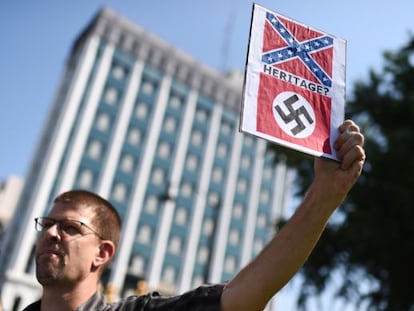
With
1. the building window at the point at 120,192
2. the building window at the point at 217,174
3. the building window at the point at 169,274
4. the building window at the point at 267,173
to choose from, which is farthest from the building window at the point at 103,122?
the building window at the point at 267,173

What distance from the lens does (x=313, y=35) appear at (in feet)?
7.21

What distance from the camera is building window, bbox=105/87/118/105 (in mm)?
47219

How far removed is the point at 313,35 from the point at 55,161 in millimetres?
43121

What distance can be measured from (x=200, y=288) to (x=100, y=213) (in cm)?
86

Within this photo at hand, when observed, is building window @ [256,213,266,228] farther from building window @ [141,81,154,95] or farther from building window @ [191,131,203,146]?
building window @ [141,81,154,95]

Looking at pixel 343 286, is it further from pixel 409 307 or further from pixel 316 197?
pixel 316 197

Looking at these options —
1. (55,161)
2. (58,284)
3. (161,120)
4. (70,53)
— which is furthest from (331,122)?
(70,53)

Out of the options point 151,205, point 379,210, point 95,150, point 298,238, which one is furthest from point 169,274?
point 298,238

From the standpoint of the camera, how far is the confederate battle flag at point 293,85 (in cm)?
190

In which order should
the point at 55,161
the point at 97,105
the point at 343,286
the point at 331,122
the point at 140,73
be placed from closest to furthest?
the point at 331,122 < the point at 343,286 < the point at 55,161 < the point at 97,105 < the point at 140,73

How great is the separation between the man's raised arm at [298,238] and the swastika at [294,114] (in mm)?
134

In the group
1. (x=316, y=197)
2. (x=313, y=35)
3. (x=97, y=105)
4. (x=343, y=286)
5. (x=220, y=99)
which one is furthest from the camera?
(x=220, y=99)

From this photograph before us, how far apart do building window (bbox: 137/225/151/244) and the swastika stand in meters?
44.5

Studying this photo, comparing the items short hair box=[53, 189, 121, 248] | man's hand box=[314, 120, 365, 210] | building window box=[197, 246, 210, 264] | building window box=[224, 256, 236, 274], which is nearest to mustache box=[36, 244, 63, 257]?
short hair box=[53, 189, 121, 248]
